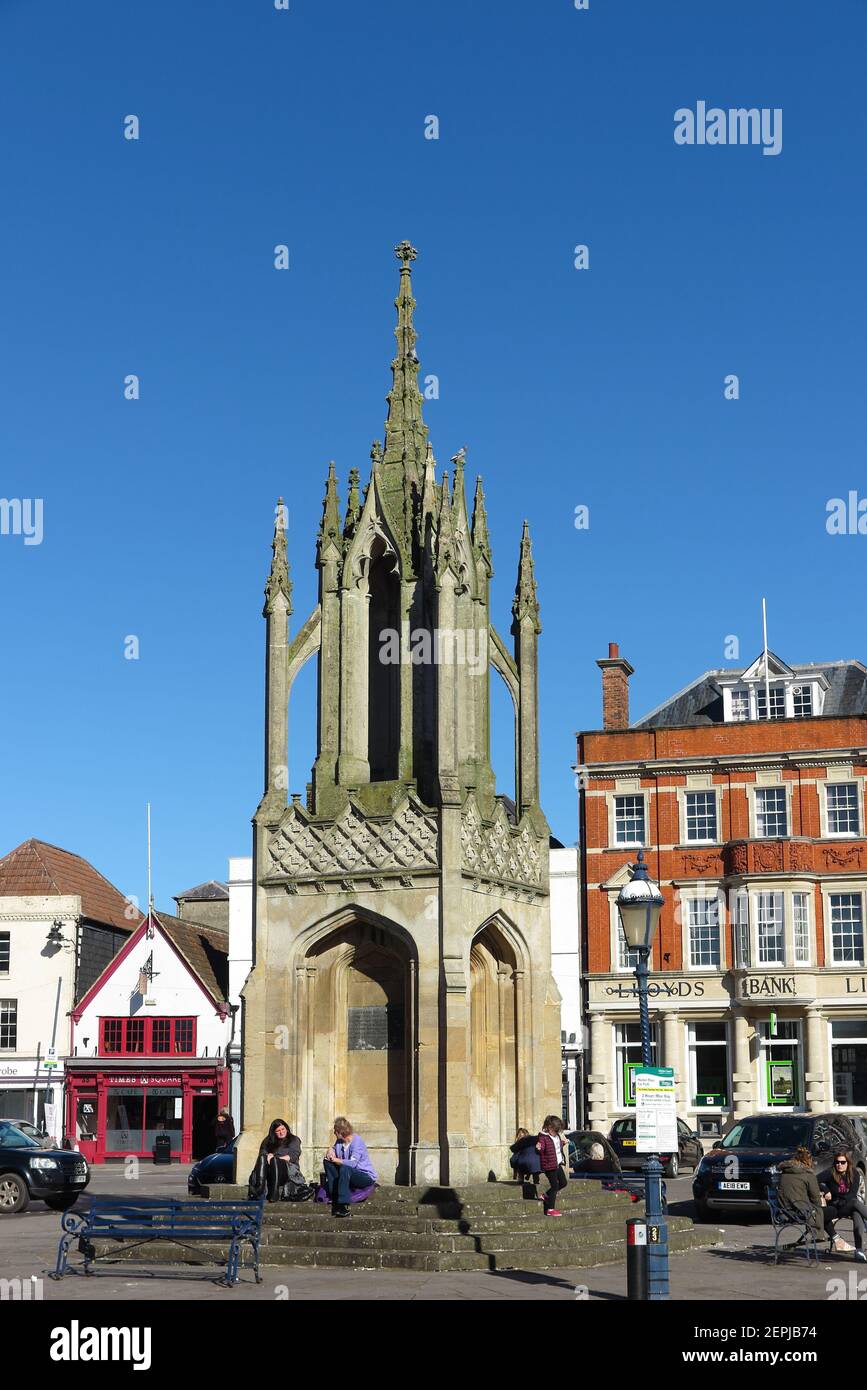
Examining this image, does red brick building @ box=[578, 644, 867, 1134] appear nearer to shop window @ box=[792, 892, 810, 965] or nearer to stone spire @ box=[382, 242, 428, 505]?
shop window @ box=[792, 892, 810, 965]

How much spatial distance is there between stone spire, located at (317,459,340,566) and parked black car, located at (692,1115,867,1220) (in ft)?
40.2

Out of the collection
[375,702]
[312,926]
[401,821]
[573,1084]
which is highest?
[375,702]

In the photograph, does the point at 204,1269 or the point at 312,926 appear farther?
the point at 312,926

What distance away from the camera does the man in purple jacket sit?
18562 mm

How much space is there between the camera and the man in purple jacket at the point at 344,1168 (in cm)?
1856

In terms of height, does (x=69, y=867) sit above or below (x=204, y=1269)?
above

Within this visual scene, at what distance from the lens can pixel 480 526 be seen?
22.5m

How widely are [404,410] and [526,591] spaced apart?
3.00 meters

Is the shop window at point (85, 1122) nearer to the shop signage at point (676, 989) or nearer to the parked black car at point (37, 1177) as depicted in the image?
the shop signage at point (676, 989)

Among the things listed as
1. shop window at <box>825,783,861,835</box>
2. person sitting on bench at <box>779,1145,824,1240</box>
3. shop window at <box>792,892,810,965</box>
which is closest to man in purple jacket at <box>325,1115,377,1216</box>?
person sitting on bench at <box>779,1145,824,1240</box>
